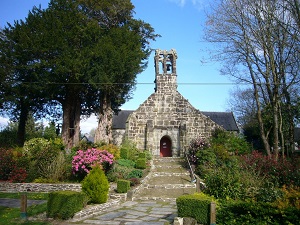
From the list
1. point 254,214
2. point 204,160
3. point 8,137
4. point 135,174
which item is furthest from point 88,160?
point 8,137

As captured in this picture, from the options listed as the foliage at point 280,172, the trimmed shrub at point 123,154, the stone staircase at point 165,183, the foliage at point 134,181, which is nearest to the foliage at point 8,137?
the trimmed shrub at point 123,154

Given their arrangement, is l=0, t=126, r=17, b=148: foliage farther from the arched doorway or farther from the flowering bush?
the flowering bush

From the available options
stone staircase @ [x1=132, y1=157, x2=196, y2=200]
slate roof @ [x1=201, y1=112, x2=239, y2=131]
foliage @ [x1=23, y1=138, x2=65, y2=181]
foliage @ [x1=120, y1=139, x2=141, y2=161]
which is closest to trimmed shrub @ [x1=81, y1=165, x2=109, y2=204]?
stone staircase @ [x1=132, y1=157, x2=196, y2=200]

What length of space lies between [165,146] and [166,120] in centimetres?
229

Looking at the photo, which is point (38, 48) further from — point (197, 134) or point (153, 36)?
point (197, 134)

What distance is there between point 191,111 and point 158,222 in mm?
16311

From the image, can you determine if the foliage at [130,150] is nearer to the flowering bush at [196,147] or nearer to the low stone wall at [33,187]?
the flowering bush at [196,147]

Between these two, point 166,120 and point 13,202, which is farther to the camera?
point 166,120

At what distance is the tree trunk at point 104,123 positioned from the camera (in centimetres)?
2249

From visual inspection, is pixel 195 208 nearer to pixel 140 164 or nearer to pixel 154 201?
pixel 154 201

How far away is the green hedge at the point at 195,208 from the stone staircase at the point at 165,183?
187 inches

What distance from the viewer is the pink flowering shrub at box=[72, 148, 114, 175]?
45.7 ft

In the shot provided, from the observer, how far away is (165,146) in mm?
24000

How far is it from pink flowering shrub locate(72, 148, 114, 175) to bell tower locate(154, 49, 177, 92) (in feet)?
34.7
